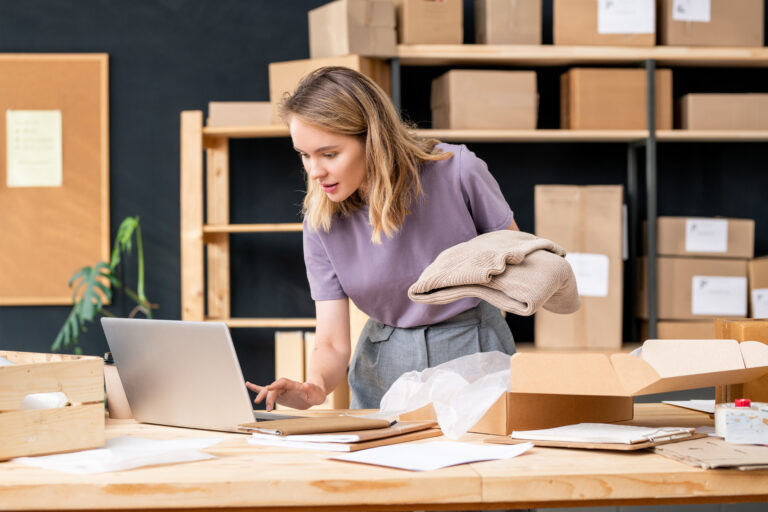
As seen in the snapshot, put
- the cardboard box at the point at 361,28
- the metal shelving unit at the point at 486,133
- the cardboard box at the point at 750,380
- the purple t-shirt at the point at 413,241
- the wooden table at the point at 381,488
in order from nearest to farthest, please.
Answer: the wooden table at the point at 381,488
the cardboard box at the point at 750,380
the purple t-shirt at the point at 413,241
the cardboard box at the point at 361,28
the metal shelving unit at the point at 486,133

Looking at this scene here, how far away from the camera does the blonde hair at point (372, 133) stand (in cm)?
173

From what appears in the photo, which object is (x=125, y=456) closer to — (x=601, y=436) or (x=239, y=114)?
(x=601, y=436)

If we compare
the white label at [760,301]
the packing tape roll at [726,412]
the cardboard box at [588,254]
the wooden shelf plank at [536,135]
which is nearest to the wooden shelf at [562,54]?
the wooden shelf plank at [536,135]

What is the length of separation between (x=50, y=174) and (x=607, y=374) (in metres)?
2.96

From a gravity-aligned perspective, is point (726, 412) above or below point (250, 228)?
below

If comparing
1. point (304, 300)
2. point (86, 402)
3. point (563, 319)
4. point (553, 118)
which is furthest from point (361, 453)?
point (553, 118)

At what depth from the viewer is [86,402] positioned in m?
1.19

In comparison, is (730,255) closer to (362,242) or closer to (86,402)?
(362,242)

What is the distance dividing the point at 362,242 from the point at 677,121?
2.08 metres

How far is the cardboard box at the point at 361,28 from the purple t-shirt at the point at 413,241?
1368 mm

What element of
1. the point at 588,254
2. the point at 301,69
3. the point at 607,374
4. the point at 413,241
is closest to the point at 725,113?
the point at 588,254

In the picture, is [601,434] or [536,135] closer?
[601,434]

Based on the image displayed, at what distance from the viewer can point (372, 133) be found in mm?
1740

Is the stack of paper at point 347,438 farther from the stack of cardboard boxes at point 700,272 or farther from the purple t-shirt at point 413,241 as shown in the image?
the stack of cardboard boxes at point 700,272
